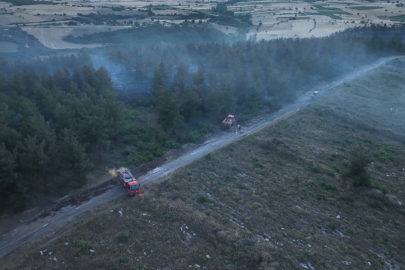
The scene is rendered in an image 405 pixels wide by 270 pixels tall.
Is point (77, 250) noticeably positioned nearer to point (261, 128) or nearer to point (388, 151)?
point (261, 128)

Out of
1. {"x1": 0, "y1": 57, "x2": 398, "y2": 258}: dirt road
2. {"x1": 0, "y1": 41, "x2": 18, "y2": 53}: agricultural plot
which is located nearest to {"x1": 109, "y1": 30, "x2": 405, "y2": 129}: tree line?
{"x1": 0, "y1": 57, "x2": 398, "y2": 258}: dirt road

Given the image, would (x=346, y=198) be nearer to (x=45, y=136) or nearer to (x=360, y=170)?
(x=360, y=170)

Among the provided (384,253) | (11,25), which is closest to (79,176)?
(384,253)

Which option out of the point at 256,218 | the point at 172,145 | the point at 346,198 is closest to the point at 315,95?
the point at 346,198

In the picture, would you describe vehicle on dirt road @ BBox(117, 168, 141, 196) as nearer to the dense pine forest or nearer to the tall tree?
the dense pine forest

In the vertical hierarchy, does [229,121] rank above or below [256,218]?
above

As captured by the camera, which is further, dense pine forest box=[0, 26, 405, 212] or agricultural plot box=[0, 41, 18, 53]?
agricultural plot box=[0, 41, 18, 53]
